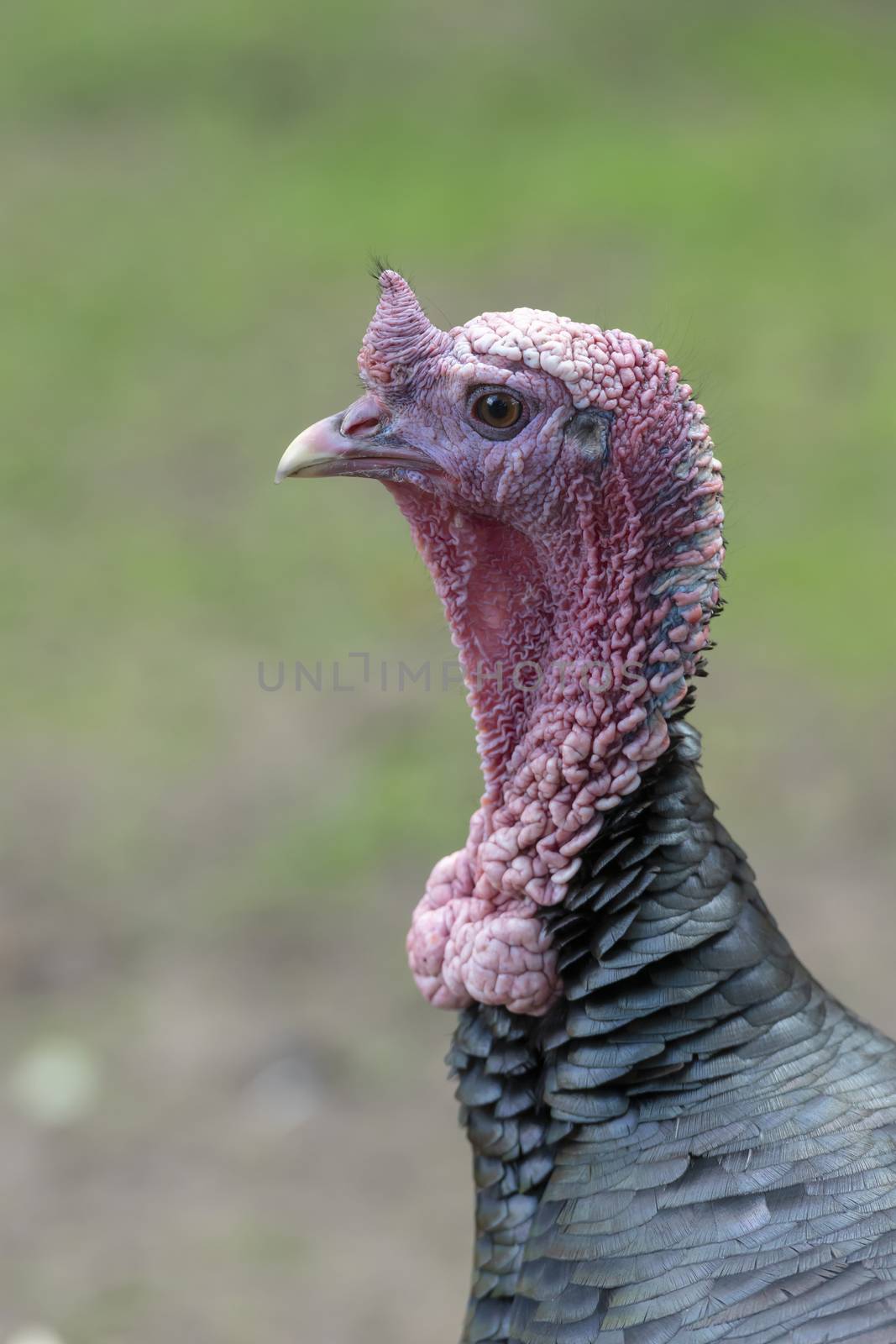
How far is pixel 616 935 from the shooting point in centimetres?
238

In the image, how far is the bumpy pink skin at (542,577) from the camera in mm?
2371

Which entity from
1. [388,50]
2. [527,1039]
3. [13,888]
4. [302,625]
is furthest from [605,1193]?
[388,50]

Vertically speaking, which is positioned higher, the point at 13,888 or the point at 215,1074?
the point at 13,888

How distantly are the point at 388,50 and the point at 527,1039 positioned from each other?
33.8ft

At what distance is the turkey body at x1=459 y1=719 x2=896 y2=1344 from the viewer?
221cm

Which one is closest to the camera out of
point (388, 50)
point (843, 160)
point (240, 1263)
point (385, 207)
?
point (240, 1263)

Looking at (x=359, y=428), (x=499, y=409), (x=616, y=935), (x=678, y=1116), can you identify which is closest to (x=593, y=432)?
(x=499, y=409)

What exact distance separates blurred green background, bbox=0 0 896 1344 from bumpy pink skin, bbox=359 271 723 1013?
17.6 inches

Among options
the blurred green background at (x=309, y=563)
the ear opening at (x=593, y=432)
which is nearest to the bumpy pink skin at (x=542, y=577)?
the ear opening at (x=593, y=432)

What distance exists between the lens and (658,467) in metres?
2.36

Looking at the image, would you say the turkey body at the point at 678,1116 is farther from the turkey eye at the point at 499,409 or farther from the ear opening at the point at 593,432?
the turkey eye at the point at 499,409

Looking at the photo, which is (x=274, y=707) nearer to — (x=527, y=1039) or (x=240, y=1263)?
(x=240, y=1263)

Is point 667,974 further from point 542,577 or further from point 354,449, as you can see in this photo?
point 354,449

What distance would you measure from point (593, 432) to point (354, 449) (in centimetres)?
43
